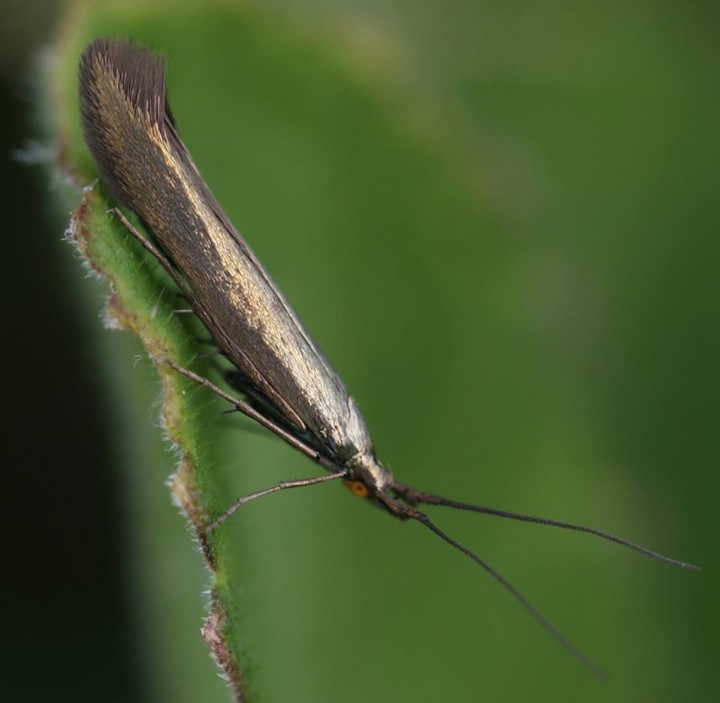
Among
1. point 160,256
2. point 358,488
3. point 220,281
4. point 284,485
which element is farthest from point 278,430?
point 160,256

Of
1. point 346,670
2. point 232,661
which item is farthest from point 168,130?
point 346,670

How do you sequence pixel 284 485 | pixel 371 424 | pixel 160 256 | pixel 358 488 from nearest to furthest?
pixel 160 256
pixel 284 485
pixel 358 488
pixel 371 424

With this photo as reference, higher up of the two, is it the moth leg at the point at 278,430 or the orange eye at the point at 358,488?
the moth leg at the point at 278,430

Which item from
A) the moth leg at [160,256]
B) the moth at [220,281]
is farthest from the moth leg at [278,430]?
the moth leg at [160,256]

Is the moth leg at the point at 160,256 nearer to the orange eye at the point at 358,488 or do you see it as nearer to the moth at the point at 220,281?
the moth at the point at 220,281

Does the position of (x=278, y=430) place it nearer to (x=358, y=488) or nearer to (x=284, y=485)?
(x=284, y=485)

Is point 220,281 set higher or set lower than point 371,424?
higher

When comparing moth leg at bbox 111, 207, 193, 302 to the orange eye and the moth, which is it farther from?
the orange eye

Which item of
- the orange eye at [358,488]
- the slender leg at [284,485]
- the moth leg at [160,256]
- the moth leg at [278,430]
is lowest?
the orange eye at [358,488]
